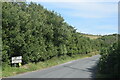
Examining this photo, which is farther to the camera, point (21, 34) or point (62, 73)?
point (21, 34)

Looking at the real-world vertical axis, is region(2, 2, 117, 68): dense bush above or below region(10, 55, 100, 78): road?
above

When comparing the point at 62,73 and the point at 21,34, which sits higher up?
the point at 21,34

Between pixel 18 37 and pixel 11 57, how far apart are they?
8.26 ft

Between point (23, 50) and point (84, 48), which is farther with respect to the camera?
point (84, 48)

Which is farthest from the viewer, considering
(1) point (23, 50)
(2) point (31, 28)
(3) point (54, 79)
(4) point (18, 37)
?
(2) point (31, 28)

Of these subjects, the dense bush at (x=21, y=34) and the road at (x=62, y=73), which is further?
the dense bush at (x=21, y=34)

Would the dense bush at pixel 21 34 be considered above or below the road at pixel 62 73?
above

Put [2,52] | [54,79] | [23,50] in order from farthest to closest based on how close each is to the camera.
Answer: [23,50], [2,52], [54,79]

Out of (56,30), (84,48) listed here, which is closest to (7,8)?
(56,30)

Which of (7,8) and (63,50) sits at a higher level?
(7,8)

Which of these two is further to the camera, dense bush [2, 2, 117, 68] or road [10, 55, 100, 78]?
dense bush [2, 2, 117, 68]

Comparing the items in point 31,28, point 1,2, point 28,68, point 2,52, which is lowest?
point 28,68

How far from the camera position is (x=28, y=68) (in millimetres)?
26125

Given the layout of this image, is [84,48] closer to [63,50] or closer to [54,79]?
[63,50]
